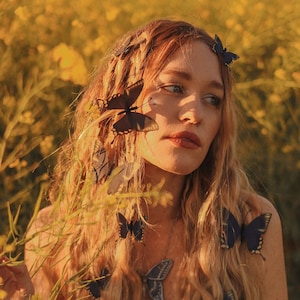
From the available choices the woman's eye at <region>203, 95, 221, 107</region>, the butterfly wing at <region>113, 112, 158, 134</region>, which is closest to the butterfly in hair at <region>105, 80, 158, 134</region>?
the butterfly wing at <region>113, 112, 158, 134</region>

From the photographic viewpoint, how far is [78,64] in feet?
6.75

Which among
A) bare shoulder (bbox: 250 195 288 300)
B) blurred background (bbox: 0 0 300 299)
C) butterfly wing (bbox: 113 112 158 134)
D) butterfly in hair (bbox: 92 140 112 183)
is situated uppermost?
blurred background (bbox: 0 0 300 299)

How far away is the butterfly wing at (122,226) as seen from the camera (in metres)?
2.04

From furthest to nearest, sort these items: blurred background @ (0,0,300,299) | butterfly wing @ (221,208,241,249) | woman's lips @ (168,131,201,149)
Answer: blurred background @ (0,0,300,299), butterfly wing @ (221,208,241,249), woman's lips @ (168,131,201,149)

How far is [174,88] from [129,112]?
11cm

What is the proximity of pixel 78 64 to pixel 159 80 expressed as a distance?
0.21 meters

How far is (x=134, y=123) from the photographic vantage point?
1.94 meters

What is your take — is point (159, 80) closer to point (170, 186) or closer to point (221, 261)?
point (170, 186)

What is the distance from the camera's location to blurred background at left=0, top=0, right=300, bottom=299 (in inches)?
111

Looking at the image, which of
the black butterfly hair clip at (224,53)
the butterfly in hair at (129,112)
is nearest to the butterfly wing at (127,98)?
the butterfly in hair at (129,112)

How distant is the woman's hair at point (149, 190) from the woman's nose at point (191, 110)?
11cm

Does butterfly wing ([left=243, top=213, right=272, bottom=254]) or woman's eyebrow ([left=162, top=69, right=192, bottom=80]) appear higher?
woman's eyebrow ([left=162, top=69, right=192, bottom=80])

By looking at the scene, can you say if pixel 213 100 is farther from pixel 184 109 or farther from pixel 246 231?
pixel 246 231

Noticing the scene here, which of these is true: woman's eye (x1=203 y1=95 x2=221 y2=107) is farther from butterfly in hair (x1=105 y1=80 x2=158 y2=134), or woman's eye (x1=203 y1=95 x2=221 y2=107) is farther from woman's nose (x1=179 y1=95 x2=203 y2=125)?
butterfly in hair (x1=105 y1=80 x2=158 y2=134)
